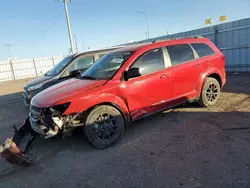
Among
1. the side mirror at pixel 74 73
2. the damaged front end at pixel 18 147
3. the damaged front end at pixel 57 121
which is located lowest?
the damaged front end at pixel 18 147

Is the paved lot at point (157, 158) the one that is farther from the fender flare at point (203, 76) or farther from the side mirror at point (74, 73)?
the side mirror at point (74, 73)

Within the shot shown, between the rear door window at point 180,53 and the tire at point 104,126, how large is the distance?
75.8 inches

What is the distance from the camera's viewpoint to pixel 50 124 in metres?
3.54

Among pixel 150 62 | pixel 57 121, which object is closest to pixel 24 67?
pixel 150 62

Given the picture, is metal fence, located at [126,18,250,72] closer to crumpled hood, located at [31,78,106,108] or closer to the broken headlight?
crumpled hood, located at [31,78,106,108]

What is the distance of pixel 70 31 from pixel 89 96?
72.5 feet

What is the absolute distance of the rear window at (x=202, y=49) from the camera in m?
5.19

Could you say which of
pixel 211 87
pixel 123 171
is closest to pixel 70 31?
pixel 211 87

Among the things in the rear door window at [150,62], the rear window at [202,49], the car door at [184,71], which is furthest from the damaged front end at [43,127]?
the rear window at [202,49]

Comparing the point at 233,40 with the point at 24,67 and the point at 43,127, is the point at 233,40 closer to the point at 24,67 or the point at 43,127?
the point at 43,127

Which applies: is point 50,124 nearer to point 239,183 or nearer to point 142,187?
point 142,187

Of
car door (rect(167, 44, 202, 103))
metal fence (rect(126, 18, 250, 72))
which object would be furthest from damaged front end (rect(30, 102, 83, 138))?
metal fence (rect(126, 18, 250, 72))

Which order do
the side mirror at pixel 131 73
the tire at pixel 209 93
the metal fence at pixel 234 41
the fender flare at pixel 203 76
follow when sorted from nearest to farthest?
the side mirror at pixel 131 73
the fender flare at pixel 203 76
the tire at pixel 209 93
the metal fence at pixel 234 41

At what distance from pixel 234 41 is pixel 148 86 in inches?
327
